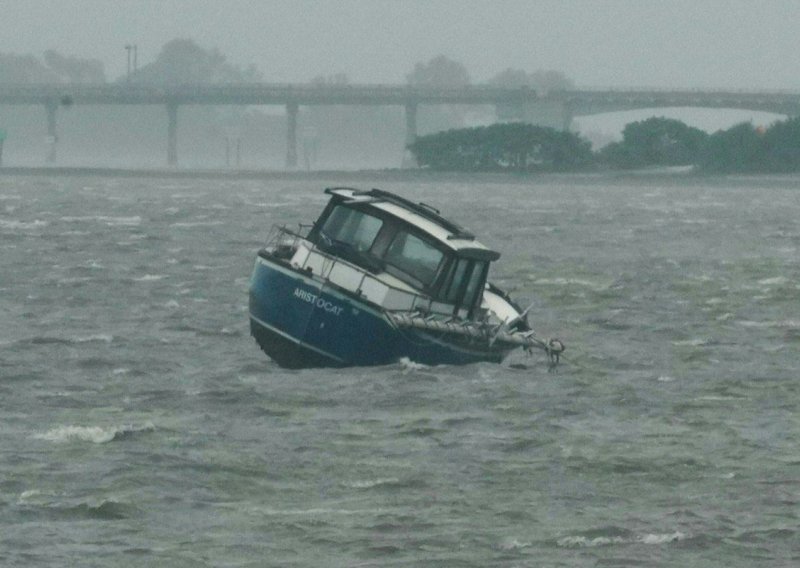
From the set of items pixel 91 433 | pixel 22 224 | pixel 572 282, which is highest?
pixel 91 433

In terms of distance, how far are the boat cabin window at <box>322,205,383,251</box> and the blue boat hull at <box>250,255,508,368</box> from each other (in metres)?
1.83

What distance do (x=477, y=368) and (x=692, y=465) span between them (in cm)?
1096

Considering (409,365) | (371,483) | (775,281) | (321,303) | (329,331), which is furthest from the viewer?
(775,281)

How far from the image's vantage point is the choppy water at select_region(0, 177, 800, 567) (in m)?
25.7

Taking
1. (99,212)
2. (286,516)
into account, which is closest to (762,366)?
(286,516)

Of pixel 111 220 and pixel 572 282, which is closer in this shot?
pixel 572 282

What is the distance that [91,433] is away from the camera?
31984 mm

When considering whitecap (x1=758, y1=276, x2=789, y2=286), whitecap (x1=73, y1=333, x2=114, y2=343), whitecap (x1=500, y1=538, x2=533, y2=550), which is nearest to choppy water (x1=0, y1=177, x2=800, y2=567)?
whitecap (x1=500, y1=538, x2=533, y2=550)

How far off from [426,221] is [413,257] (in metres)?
0.94

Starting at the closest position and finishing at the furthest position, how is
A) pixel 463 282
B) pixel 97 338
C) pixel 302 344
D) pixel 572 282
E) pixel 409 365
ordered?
pixel 302 344, pixel 409 365, pixel 463 282, pixel 97 338, pixel 572 282

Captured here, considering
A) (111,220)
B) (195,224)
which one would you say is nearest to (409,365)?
(195,224)

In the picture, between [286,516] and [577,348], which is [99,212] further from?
[286,516]

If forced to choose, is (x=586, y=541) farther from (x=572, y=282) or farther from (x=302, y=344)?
(x=572, y=282)

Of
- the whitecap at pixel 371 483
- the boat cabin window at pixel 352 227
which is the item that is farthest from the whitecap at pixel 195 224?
the whitecap at pixel 371 483
